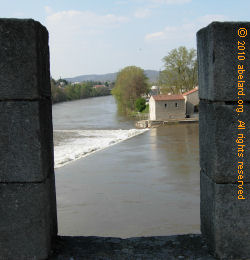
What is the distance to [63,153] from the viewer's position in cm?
2931

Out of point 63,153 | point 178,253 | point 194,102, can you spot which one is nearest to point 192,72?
point 194,102

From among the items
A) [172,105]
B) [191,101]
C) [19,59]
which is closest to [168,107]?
[172,105]

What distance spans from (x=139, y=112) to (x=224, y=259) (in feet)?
199

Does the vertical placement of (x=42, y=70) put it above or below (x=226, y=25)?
below

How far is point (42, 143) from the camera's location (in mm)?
2730

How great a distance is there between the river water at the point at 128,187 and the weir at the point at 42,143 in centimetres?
893

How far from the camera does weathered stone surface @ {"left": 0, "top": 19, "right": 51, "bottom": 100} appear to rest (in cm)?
260

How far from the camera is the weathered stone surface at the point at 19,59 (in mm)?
2596

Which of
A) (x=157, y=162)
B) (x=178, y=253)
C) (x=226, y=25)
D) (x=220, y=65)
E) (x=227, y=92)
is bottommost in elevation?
(x=157, y=162)

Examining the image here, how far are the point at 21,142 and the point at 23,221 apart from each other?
24.7 inches

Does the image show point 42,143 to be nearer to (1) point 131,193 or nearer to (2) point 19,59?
(2) point 19,59

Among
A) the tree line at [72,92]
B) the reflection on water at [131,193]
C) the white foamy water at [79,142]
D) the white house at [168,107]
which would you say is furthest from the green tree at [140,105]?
the tree line at [72,92]

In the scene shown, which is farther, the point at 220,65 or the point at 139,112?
the point at 139,112

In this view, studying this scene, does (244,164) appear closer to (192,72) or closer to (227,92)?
(227,92)
